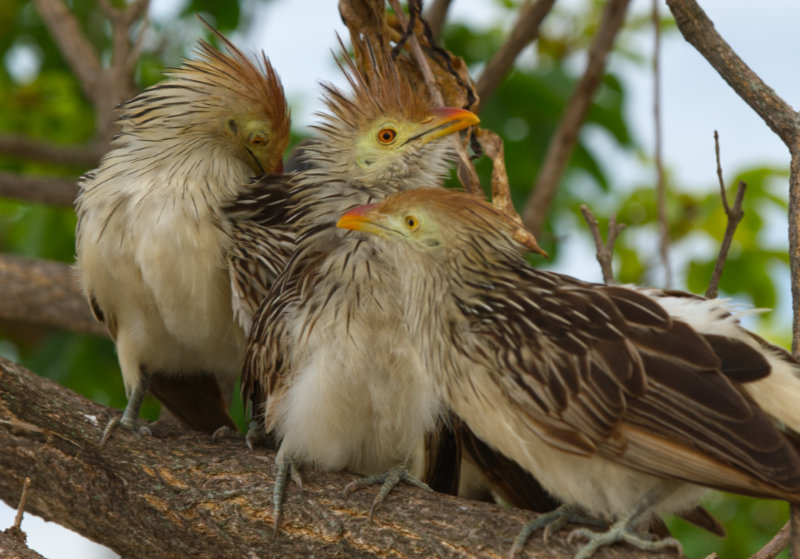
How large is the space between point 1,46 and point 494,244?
4.09 meters

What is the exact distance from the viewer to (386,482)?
2.79m

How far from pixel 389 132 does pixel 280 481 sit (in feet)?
3.47

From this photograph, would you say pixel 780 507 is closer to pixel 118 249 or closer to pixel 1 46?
pixel 118 249

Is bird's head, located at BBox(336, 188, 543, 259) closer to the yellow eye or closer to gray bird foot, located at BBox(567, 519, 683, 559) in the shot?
the yellow eye

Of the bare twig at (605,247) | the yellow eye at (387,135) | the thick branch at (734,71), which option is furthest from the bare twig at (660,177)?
the yellow eye at (387,135)

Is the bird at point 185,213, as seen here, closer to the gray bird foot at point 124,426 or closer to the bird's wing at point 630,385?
the gray bird foot at point 124,426

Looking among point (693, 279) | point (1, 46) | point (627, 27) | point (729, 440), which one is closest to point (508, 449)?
point (729, 440)

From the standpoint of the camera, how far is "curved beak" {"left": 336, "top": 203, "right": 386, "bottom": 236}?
267 cm

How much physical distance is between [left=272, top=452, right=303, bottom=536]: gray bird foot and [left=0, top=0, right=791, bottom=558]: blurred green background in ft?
6.57

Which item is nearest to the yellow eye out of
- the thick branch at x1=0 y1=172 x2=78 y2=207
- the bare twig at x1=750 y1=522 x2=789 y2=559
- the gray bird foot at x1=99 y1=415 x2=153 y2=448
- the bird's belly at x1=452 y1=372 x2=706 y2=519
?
the bird's belly at x1=452 y1=372 x2=706 y2=519

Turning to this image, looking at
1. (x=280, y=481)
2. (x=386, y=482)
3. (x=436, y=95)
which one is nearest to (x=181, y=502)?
(x=280, y=481)

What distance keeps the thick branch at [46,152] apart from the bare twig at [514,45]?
2.02 meters

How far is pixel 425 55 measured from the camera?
358cm

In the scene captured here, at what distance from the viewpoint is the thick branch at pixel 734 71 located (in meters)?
2.87
